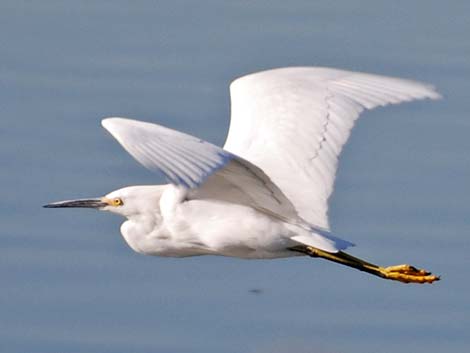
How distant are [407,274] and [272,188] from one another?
120 cm

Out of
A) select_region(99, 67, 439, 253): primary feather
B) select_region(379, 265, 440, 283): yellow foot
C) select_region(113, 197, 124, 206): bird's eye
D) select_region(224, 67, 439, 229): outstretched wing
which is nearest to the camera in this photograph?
select_region(99, 67, 439, 253): primary feather

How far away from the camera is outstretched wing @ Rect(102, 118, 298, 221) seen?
6.16 meters

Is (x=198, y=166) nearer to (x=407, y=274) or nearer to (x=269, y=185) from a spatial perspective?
(x=269, y=185)

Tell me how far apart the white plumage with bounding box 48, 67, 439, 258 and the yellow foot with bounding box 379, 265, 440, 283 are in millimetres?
714

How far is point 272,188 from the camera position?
741cm

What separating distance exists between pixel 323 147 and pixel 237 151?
42 centimetres

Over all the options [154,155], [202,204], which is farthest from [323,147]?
[154,155]

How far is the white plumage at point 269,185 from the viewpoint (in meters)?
7.57

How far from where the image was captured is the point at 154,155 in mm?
6242

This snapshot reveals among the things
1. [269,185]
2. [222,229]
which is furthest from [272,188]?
[222,229]

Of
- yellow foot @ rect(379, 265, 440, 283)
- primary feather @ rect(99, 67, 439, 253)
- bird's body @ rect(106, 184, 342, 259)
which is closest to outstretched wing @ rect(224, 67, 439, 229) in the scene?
primary feather @ rect(99, 67, 439, 253)

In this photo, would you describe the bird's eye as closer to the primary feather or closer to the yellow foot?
the primary feather

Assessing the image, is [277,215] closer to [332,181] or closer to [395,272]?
[332,181]

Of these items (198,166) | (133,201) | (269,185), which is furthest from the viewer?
(133,201)
